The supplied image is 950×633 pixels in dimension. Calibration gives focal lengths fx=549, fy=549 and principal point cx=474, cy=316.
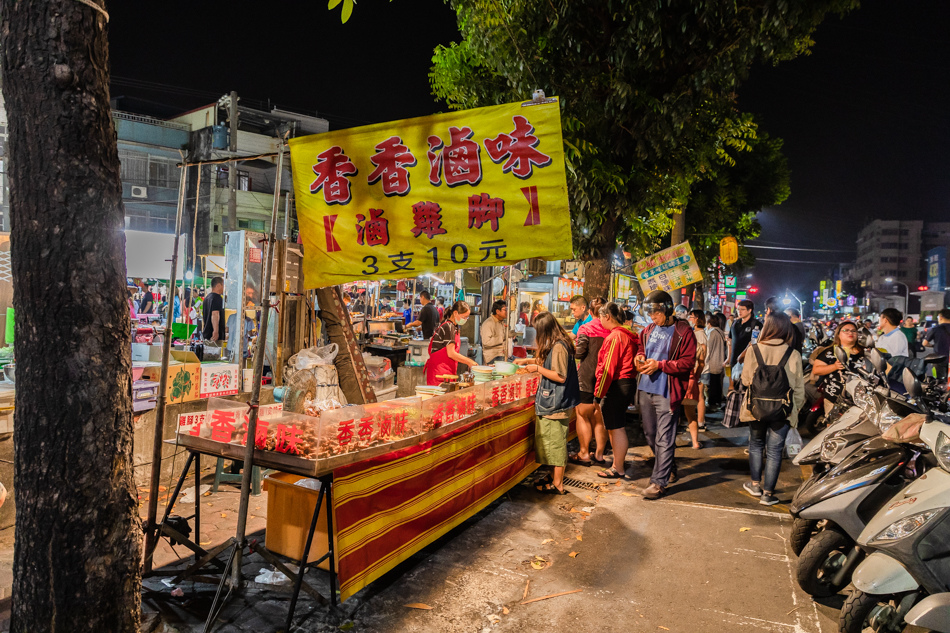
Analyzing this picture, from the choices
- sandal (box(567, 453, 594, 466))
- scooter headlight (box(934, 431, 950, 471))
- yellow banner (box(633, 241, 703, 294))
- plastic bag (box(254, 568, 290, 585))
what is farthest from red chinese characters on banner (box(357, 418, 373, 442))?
yellow banner (box(633, 241, 703, 294))

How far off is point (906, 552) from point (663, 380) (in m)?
3.01

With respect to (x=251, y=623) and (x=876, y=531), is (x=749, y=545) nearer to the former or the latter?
(x=876, y=531)

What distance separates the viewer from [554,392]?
19.7 feet

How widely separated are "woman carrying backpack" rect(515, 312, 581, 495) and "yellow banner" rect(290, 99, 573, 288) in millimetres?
2397

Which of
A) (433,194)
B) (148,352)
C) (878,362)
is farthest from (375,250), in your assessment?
(148,352)

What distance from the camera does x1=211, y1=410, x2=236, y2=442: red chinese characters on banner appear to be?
3.95m

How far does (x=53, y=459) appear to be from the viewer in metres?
2.29

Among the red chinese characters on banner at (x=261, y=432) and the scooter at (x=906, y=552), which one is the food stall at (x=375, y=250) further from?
the scooter at (x=906, y=552)

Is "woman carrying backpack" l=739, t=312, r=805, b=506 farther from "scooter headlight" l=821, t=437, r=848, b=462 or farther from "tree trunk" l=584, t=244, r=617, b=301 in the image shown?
"tree trunk" l=584, t=244, r=617, b=301

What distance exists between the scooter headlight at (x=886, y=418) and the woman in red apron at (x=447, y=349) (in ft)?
14.2

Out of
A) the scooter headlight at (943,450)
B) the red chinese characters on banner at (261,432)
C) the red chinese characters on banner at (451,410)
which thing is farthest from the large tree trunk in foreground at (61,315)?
the scooter headlight at (943,450)

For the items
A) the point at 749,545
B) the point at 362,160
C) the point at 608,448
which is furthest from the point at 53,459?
the point at 608,448

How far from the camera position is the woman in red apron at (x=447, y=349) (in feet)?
23.9

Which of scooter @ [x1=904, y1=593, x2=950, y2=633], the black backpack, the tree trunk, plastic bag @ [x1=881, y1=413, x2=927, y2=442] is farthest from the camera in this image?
the tree trunk
